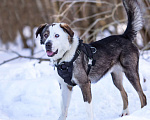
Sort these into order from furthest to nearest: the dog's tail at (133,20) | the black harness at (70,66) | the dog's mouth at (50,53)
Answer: the dog's tail at (133,20) < the black harness at (70,66) < the dog's mouth at (50,53)

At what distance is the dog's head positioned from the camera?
13.2 ft

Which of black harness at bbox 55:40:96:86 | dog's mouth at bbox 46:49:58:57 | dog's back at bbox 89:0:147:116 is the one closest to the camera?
dog's mouth at bbox 46:49:58:57

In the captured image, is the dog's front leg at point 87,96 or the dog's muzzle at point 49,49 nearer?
the dog's muzzle at point 49,49

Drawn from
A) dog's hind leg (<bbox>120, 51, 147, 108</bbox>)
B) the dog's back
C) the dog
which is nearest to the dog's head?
the dog

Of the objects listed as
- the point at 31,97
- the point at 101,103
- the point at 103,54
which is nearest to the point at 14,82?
the point at 31,97

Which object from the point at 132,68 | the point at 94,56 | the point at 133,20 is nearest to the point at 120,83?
the point at 132,68

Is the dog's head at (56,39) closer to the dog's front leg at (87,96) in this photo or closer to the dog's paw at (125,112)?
the dog's front leg at (87,96)

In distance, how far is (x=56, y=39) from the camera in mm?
4082

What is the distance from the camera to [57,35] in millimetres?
4109

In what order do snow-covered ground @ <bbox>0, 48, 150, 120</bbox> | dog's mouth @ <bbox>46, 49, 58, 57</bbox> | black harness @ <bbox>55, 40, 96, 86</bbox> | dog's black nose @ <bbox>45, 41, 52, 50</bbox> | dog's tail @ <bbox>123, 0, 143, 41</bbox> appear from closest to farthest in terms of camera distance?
→ dog's black nose @ <bbox>45, 41, 52, 50</bbox> < dog's mouth @ <bbox>46, 49, 58, 57</bbox> < black harness @ <bbox>55, 40, 96, 86</bbox> < dog's tail @ <bbox>123, 0, 143, 41</bbox> < snow-covered ground @ <bbox>0, 48, 150, 120</bbox>

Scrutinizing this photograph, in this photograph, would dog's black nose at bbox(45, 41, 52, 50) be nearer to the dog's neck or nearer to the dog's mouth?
the dog's mouth

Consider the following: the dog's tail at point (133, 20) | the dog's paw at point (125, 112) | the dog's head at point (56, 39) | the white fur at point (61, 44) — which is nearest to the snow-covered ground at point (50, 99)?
the dog's paw at point (125, 112)

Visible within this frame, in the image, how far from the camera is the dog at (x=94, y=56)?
13.7ft

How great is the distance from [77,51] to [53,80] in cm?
210
